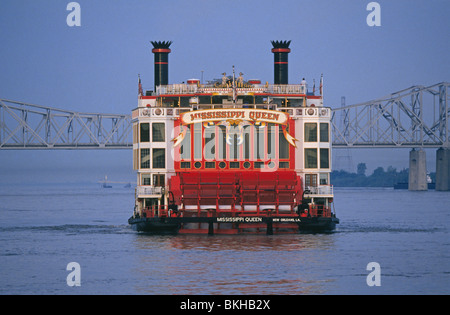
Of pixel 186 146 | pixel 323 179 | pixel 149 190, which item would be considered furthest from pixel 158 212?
pixel 323 179

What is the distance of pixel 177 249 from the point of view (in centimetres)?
4159

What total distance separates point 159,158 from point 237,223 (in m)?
4.72

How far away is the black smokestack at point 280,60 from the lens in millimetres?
51281

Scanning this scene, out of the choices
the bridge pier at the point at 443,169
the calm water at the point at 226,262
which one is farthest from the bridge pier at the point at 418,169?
the calm water at the point at 226,262

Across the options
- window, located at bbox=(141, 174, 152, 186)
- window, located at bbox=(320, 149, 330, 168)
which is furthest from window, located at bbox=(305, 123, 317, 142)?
window, located at bbox=(141, 174, 152, 186)

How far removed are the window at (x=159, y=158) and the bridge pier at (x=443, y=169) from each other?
133414 mm

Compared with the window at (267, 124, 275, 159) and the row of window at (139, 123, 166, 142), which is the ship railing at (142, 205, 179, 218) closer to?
the row of window at (139, 123, 166, 142)

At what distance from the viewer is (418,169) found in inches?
6954

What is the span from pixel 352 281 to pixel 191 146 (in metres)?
15.1

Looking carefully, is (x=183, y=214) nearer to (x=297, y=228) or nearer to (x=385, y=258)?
(x=297, y=228)

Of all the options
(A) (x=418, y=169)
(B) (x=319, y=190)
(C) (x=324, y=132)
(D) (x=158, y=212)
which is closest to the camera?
(D) (x=158, y=212)

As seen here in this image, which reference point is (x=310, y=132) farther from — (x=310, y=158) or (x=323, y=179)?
(x=323, y=179)

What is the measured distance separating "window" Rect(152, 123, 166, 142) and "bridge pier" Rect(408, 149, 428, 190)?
439ft

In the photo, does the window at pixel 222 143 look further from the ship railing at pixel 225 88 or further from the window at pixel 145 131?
the window at pixel 145 131
